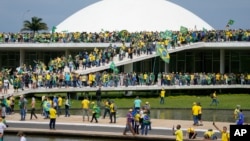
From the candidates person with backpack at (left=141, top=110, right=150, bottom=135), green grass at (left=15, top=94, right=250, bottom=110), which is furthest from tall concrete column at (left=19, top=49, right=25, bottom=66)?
person with backpack at (left=141, top=110, right=150, bottom=135)

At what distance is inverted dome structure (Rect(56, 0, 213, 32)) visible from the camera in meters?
67.7

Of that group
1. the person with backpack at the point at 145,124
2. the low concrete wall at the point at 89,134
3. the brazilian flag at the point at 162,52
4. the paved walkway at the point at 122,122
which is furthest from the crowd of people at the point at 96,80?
the person with backpack at the point at 145,124

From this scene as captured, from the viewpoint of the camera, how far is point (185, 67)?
58.9 meters

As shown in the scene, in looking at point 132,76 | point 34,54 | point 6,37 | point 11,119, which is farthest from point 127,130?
point 34,54

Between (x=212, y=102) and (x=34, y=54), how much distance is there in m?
26.5

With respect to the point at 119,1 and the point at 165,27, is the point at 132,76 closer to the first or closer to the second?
the point at 165,27

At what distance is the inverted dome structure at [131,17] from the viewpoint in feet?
222

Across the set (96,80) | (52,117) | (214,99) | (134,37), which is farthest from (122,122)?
(134,37)

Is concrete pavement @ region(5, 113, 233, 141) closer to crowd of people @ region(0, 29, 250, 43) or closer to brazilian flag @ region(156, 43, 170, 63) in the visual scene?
brazilian flag @ region(156, 43, 170, 63)

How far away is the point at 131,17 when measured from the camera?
228 ft

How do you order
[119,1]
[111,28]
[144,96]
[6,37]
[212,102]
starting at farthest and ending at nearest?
[119,1], [111,28], [6,37], [144,96], [212,102]

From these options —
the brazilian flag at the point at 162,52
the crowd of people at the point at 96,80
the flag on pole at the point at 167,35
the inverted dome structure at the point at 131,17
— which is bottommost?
the crowd of people at the point at 96,80

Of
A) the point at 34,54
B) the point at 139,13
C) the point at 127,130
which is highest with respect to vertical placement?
the point at 139,13

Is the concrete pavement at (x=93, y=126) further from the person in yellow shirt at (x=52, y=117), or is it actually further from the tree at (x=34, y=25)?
the tree at (x=34, y=25)
